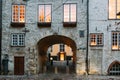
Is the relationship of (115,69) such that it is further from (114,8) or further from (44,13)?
(44,13)

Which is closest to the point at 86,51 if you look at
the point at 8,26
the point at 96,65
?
the point at 96,65

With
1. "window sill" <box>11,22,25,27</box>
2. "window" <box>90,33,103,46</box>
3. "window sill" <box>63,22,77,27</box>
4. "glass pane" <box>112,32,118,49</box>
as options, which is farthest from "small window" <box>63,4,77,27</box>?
"window sill" <box>11,22,25,27</box>

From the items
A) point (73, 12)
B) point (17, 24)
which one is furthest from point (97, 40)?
point (17, 24)

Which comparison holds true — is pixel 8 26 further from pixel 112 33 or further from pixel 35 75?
pixel 112 33

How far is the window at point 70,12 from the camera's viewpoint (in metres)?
33.2

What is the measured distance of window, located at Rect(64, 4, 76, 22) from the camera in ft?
109

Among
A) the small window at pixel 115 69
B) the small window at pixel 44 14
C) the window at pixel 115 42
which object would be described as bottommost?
the small window at pixel 115 69

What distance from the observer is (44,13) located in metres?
33.2

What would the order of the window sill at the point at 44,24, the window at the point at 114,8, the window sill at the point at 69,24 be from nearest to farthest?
the window at the point at 114,8 < the window sill at the point at 69,24 < the window sill at the point at 44,24

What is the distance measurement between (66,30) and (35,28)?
2.88 meters

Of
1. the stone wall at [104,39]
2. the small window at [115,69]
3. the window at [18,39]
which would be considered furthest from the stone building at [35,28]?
the small window at [115,69]

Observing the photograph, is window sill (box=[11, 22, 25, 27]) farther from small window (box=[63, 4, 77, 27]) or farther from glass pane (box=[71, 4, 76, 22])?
glass pane (box=[71, 4, 76, 22])

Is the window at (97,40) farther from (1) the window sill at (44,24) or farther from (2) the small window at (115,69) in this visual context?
(1) the window sill at (44,24)

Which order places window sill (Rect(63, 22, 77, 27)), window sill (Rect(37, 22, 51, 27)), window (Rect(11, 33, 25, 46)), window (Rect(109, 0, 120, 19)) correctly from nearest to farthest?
window (Rect(109, 0, 120, 19))
window sill (Rect(63, 22, 77, 27))
window sill (Rect(37, 22, 51, 27))
window (Rect(11, 33, 25, 46))
